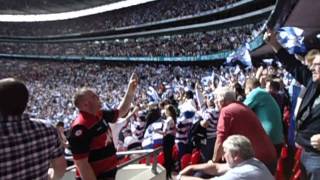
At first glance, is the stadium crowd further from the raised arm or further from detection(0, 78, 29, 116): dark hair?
detection(0, 78, 29, 116): dark hair

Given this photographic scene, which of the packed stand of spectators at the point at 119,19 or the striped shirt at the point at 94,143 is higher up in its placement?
the packed stand of spectators at the point at 119,19

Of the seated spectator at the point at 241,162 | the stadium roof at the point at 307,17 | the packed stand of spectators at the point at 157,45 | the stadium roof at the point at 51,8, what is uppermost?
the stadium roof at the point at 51,8

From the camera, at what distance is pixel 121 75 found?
167ft

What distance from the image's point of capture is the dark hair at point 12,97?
9.07 feet

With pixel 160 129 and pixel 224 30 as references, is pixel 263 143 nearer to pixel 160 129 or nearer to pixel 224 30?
pixel 160 129

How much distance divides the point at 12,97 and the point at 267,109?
310 centimetres

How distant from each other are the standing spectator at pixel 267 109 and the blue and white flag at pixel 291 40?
2.04ft

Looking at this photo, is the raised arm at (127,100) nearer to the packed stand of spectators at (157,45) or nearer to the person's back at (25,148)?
the person's back at (25,148)

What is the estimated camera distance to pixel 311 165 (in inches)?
151

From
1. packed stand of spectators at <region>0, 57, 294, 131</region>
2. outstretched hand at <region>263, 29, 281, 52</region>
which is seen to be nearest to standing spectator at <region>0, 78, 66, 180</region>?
outstretched hand at <region>263, 29, 281, 52</region>

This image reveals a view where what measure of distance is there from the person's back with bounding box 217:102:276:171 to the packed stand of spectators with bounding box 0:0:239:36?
1314 inches

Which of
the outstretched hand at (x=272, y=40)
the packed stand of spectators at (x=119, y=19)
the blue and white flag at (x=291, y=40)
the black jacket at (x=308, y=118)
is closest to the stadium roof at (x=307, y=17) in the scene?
the blue and white flag at (x=291, y=40)

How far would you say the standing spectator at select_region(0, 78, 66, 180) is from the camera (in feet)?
8.96

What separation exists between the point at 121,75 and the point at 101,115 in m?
47.0
